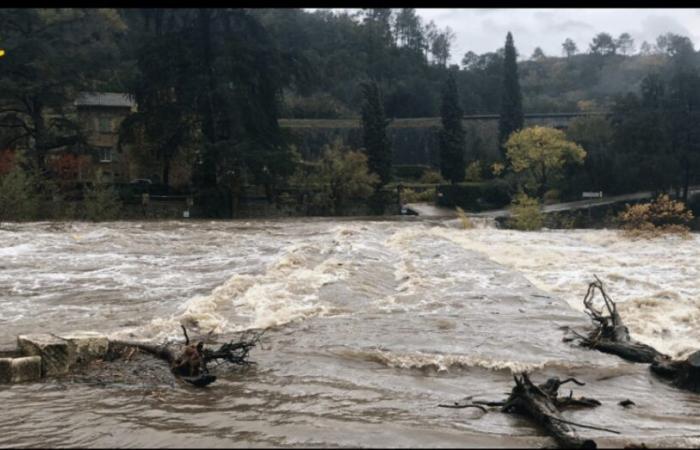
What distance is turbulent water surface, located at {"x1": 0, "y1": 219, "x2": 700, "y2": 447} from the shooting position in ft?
18.0

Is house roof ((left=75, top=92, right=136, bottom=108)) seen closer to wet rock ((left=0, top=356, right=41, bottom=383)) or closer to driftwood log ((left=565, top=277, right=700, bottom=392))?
wet rock ((left=0, top=356, right=41, bottom=383))

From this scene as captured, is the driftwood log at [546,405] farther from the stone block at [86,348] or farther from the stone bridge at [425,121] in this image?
the stone bridge at [425,121]

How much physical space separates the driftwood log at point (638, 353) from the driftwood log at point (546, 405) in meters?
1.61

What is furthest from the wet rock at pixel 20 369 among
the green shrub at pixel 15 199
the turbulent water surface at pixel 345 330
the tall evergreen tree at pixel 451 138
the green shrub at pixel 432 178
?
the green shrub at pixel 432 178

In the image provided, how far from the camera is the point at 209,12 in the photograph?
41.8m

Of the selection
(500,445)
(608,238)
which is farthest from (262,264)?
(608,238)

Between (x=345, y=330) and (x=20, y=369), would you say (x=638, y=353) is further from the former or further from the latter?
(x=20, y=369)

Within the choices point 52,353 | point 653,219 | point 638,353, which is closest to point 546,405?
point 638,353

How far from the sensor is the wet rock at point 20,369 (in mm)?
6988

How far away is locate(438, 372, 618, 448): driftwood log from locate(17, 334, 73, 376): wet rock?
160 inches

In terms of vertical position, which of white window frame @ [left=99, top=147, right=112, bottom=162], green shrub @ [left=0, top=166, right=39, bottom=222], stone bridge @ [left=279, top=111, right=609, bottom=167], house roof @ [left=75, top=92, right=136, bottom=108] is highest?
house roof @ [left=75, top=92, right=136, bottom=108]

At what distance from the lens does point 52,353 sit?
7301 millimetres

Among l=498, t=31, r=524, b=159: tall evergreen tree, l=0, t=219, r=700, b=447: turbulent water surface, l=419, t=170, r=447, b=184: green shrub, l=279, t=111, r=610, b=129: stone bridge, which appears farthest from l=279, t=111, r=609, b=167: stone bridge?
l=0, t=219, r=700, b=447: turbulent water surface

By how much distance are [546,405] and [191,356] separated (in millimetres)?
3507
